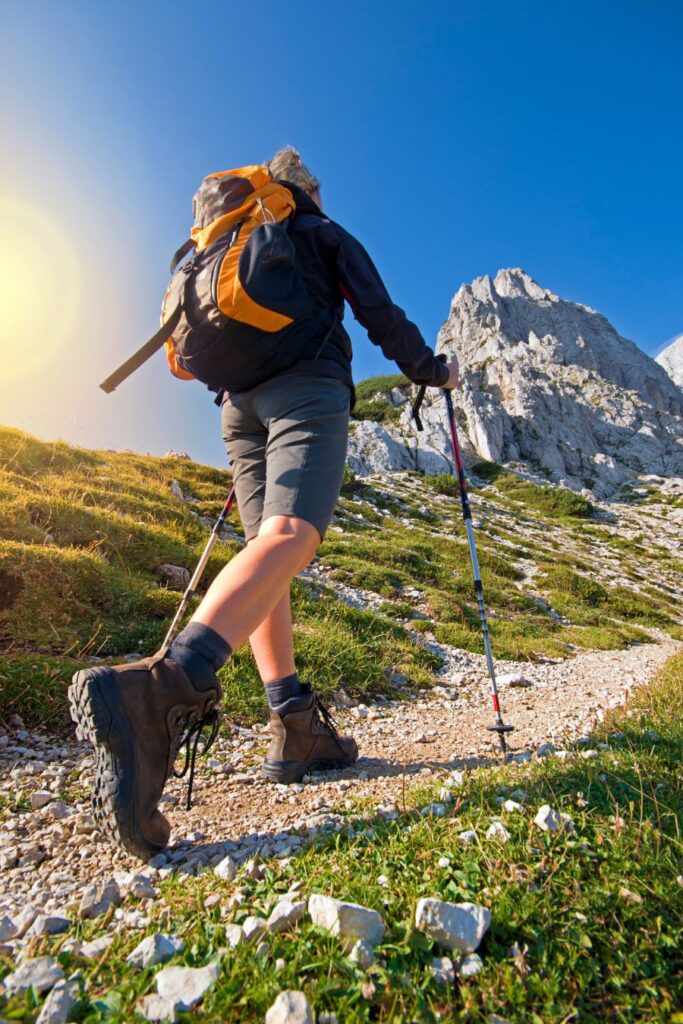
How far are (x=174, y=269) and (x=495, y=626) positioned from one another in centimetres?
963

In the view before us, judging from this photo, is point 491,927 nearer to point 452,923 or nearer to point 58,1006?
point 452,923

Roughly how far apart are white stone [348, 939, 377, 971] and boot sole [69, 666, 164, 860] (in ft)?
3.63

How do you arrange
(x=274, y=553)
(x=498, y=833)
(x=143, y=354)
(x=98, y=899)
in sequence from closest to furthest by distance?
(x=98, y=899)
(x=498, y=833)
(x=274, y=553)
(x=143, y=354)

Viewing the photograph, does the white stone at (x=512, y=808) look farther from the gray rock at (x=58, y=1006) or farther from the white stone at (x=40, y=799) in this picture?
the white stone at (x=40, y=799)

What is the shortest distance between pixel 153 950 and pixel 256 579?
1.39 meters

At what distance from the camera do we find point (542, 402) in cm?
9781

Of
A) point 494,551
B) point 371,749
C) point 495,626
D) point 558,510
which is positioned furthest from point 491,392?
point 371,749

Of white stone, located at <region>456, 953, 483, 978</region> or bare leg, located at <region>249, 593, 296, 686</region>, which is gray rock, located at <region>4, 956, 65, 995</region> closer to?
white stone, located at <region>456, 953, 483, 978</region>

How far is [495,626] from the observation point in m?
10.9

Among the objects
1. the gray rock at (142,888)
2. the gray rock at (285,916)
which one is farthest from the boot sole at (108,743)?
the gray rock at (285,916)

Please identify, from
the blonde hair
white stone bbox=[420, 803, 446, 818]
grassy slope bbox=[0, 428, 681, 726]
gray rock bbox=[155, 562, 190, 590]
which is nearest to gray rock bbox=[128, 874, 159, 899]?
white stone bbox=[420, 803, 446, 818]

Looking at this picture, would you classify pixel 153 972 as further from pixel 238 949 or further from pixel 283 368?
pixel 283 368

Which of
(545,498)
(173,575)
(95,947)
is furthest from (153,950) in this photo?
(545,498)

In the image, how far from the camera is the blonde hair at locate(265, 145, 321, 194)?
3.82 m
